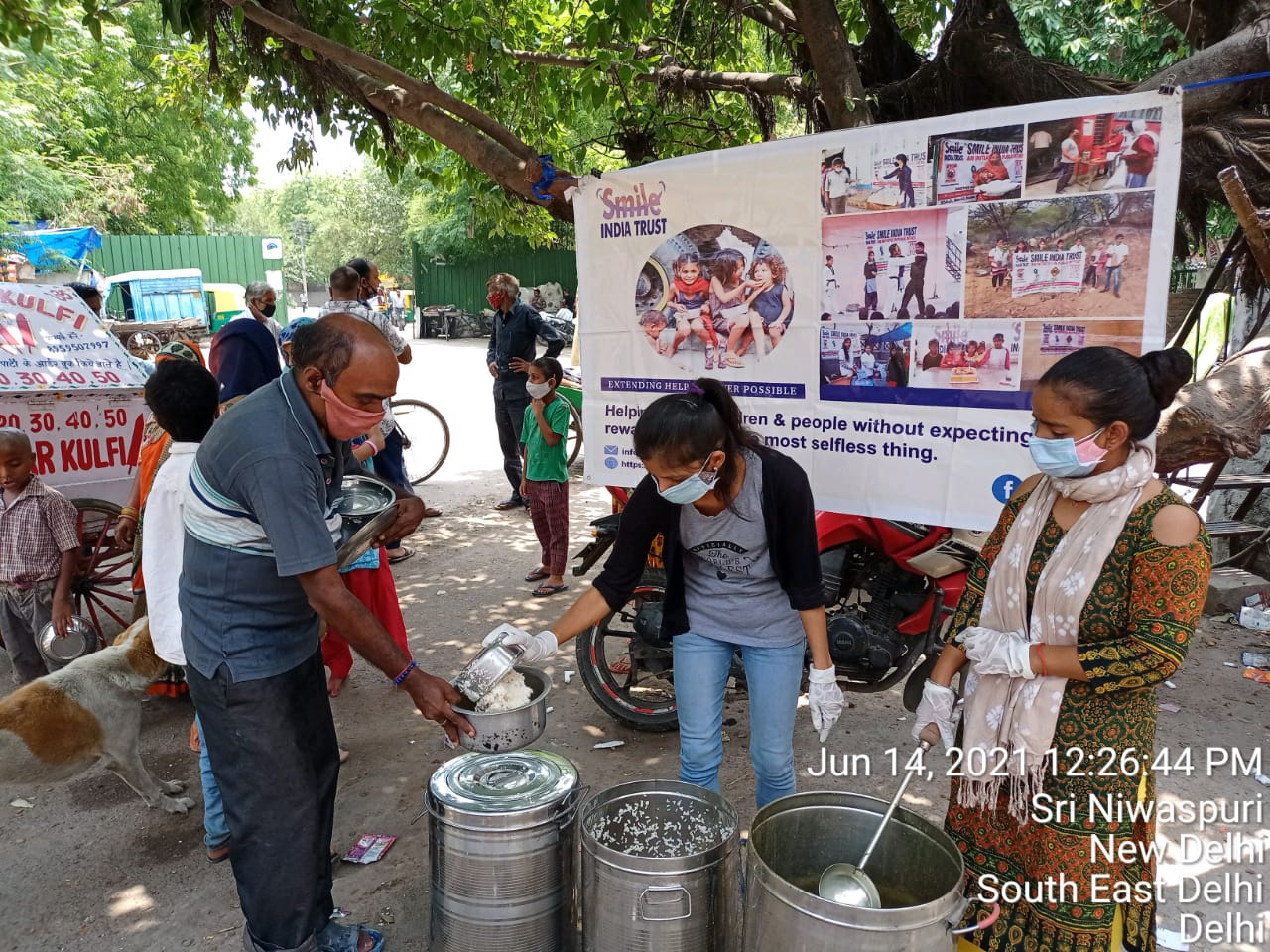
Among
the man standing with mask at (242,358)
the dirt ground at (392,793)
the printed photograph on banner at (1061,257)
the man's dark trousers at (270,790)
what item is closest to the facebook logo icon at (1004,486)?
the printed photograph on banner at (1061,257)

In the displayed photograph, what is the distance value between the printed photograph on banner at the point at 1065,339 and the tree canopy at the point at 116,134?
23.2ft

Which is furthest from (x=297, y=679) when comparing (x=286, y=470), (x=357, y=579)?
(x=357, y=579)

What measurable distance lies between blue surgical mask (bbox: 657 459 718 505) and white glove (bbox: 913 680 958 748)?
79 centimetres

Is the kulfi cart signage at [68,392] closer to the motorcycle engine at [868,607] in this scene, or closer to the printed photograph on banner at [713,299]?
the printed photograph on banner at [713,299]

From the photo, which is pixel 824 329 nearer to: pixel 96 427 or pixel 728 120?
pixel 728 120

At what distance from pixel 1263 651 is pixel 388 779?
477cm

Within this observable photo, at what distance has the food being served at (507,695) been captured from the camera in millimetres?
2170

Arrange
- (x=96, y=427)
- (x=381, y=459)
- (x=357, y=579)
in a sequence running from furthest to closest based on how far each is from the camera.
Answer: (x=381, y=459)
(x=96, y=427)
(x=357, y=579)

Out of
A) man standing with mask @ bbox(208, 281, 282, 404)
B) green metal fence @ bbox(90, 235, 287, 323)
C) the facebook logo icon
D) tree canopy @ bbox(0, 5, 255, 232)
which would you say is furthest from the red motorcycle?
green metal fence @ bbox(90, 235, 287, 323)

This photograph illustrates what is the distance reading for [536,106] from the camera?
621 cm

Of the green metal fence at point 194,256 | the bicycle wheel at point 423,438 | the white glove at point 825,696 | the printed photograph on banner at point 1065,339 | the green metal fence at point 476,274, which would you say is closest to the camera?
the white glove at point 825,696

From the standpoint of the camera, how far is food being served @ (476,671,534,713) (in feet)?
7.12

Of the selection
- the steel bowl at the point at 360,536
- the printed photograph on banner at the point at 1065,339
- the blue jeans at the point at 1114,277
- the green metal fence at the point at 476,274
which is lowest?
the steel bowl at the point at 360,536

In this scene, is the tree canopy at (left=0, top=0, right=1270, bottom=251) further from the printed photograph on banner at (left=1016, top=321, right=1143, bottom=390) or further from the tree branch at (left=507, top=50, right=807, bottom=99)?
the printed photograph on banner at (left=1016, top=321, right=1143, bottom=390)
